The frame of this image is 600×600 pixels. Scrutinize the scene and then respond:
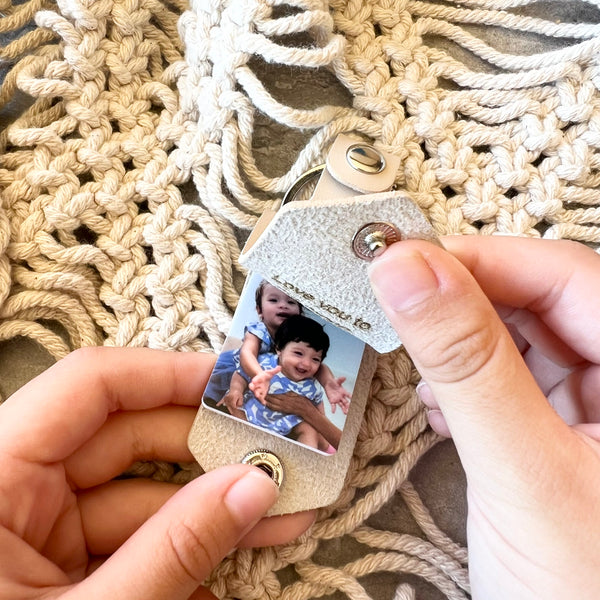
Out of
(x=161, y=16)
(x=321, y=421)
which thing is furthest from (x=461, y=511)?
(x=161, y=16)

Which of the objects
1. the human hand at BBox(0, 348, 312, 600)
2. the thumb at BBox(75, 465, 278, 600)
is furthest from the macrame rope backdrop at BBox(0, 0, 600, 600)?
the thumb at BBox(75, 465, 278, 600)

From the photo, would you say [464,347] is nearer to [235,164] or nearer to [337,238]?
[337,238]

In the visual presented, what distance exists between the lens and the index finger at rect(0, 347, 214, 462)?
0.62 m

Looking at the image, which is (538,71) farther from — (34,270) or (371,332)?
(34,270)

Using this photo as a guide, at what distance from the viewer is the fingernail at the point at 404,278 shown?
51 cm

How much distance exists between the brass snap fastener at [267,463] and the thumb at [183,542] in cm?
6

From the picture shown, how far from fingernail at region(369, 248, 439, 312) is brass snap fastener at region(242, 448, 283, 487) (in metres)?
0.25

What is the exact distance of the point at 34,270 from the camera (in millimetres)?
747

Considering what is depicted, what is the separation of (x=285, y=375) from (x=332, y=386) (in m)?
0.05

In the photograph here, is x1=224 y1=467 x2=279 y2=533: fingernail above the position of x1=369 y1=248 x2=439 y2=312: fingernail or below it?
below

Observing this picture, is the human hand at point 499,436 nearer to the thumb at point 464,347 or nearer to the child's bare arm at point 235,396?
the thumb at point 464,347

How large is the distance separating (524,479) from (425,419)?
0.22 meters

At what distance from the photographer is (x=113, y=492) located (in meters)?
0.71

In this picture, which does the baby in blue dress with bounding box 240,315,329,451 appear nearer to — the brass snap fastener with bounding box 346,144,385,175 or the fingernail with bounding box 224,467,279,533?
the fingernail with bounding box 224,467,279,533
